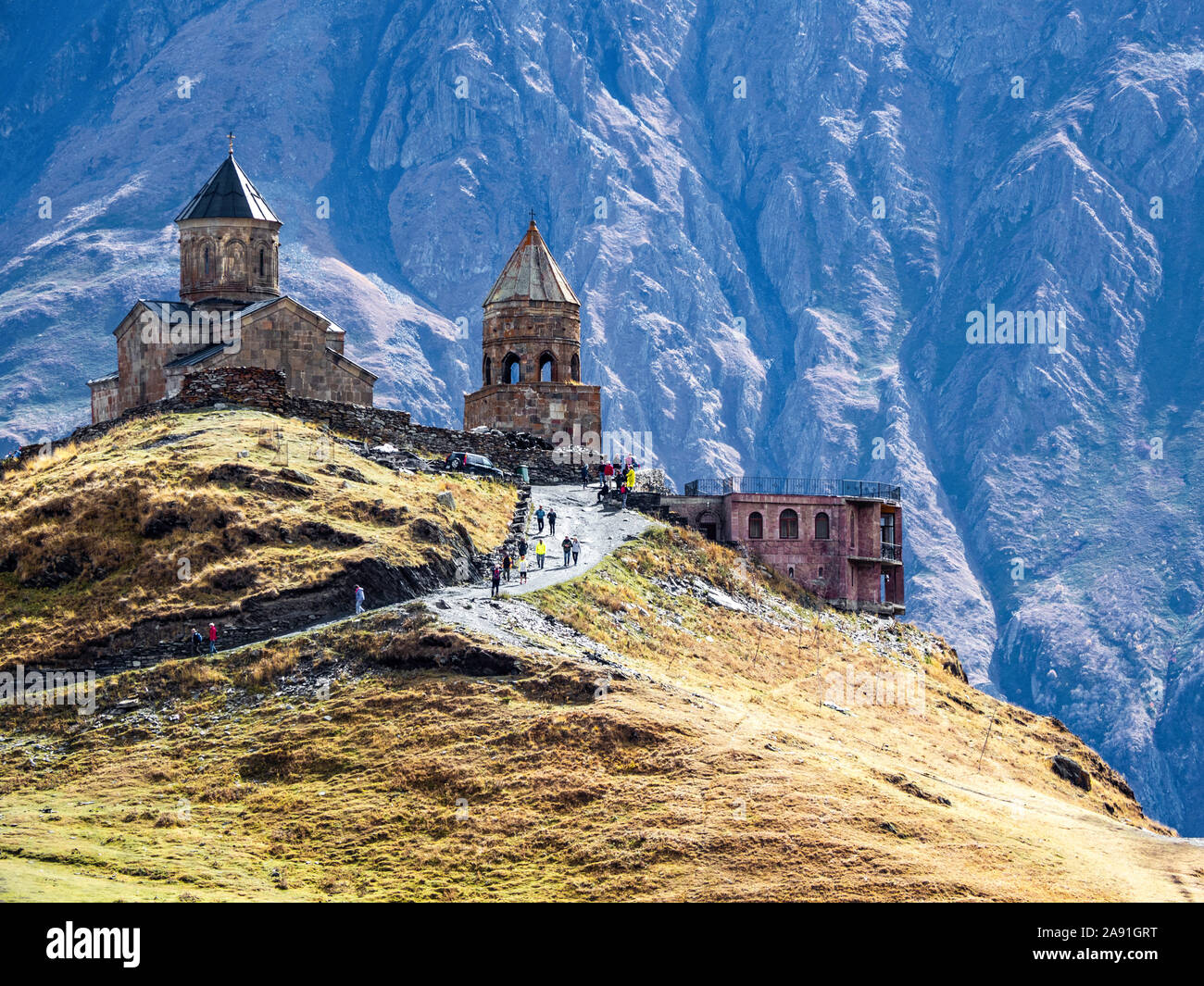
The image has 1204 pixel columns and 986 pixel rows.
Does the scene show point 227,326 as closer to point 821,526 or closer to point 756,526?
point 756,526

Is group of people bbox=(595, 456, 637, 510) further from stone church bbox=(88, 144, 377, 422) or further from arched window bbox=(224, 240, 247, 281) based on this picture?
arched window bbox=(224, 240, 247, 281)

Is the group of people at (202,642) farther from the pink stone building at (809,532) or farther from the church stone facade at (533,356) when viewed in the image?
the church stone facade at (533,356)

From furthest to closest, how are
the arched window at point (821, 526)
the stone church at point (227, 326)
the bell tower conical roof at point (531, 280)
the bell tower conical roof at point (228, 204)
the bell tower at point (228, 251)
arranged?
the bell tower conical roof at point (531, 280) → the bell tower conical roof at point (228, 204) → the bell tower at point (228, 251) → the arched window at point (821, 526) → the stone church at point (227, 326)

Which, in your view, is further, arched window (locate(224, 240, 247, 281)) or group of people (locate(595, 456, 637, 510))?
arched window (locate(224, 240, 247, 281))

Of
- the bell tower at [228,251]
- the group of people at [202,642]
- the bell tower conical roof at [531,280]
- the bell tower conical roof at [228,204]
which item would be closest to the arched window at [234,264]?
the bell tower at [228,251]

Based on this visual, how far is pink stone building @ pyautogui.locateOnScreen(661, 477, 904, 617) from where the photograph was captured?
7325cm

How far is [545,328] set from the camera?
8138 centimetres

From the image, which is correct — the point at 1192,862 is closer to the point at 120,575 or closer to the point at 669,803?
the point at 669,803

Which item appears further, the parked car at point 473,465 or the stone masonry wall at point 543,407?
the stone masonry wall at point 543,407

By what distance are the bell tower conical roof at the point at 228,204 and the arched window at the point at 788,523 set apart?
21944 mm

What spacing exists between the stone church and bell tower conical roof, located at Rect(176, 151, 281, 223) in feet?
0.12

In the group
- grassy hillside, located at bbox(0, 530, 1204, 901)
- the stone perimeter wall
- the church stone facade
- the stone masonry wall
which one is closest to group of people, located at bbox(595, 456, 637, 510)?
the stone masonry wall

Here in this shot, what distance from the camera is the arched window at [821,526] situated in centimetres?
7431
